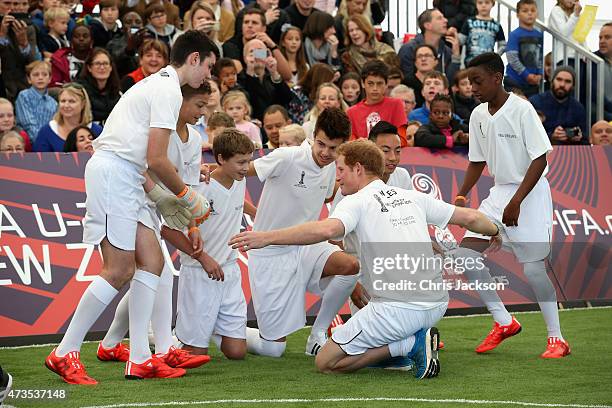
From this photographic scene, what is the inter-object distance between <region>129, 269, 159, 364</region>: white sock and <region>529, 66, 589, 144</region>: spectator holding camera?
7.88 m

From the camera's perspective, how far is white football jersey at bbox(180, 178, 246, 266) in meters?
8.74

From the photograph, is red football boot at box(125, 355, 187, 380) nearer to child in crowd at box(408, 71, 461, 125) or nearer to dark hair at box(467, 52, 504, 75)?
dark hair at box(467, 52, 504, 75)

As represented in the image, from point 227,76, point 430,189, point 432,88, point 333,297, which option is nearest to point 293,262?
point 333,297

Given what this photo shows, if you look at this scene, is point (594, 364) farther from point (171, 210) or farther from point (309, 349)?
point (171, 210)

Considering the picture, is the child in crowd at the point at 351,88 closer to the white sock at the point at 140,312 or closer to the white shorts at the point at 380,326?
the white shorts at the point at 380,326

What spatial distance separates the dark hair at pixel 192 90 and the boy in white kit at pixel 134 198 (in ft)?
0.88

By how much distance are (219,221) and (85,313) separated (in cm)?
165

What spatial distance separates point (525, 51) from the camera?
51.4ft

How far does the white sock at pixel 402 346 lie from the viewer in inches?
302

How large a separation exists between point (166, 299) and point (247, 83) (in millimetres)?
5828

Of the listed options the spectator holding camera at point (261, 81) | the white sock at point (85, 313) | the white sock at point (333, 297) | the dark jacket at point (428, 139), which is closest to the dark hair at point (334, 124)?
the white sock at point (333, 297)

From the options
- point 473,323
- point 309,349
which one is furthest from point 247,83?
point 309,349

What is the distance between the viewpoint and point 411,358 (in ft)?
25.6

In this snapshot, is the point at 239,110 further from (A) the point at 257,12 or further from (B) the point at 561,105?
(B) the point at 561,105
